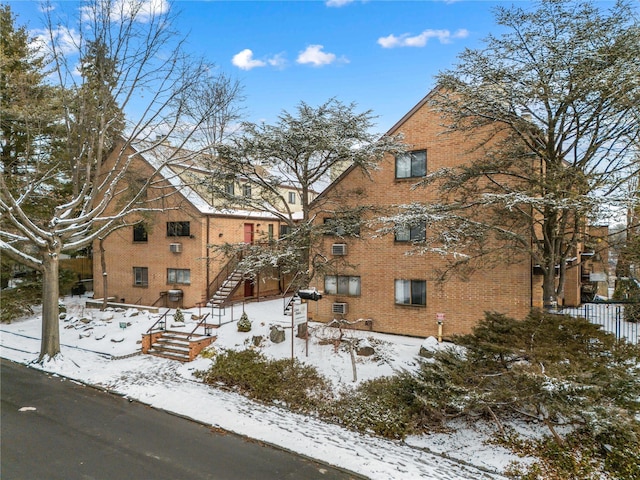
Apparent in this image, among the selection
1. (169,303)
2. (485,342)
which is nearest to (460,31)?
(485,342)

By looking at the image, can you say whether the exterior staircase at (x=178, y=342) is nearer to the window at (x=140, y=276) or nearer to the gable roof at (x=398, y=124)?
the gable roof at (x=398, y=124)

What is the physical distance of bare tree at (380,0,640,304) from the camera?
26.0ft

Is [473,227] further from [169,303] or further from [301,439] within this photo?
[169,303]

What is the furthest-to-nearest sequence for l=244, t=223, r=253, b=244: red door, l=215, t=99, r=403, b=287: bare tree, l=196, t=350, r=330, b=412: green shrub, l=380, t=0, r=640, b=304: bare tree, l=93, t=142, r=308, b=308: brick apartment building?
l=244, t=223, r=253, b=244: red door < l=93, t=142, r=308, b=308: brick apartment building < l=215, t=99, r=403, b=287: bare tree < l=196, t=350, r=330, b=412: green shrub < l=380, t=0, r=640, b=304: bare tree

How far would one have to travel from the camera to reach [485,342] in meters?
8.04

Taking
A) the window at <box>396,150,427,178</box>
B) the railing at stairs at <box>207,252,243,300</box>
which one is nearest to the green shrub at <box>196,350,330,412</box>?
the window at <box>396,150,427,178</box>

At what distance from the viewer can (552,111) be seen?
360 inches

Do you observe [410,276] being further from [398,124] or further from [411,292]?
[398,124]

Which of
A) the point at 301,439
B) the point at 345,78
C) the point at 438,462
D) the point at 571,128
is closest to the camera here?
the point at 438,462

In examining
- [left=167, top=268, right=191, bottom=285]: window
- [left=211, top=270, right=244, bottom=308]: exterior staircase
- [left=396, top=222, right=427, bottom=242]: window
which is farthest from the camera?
[left=167, top=268, right=191, bottom=285]: window

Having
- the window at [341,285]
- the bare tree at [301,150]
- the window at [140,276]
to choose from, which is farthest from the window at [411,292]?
the window at [140,276]

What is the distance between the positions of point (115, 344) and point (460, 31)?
55.8ft

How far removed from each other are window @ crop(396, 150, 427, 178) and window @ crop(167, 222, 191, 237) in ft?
39.9

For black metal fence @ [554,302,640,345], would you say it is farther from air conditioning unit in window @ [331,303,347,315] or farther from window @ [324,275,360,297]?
air conditioning unit in window @ [331,303,347,315]
